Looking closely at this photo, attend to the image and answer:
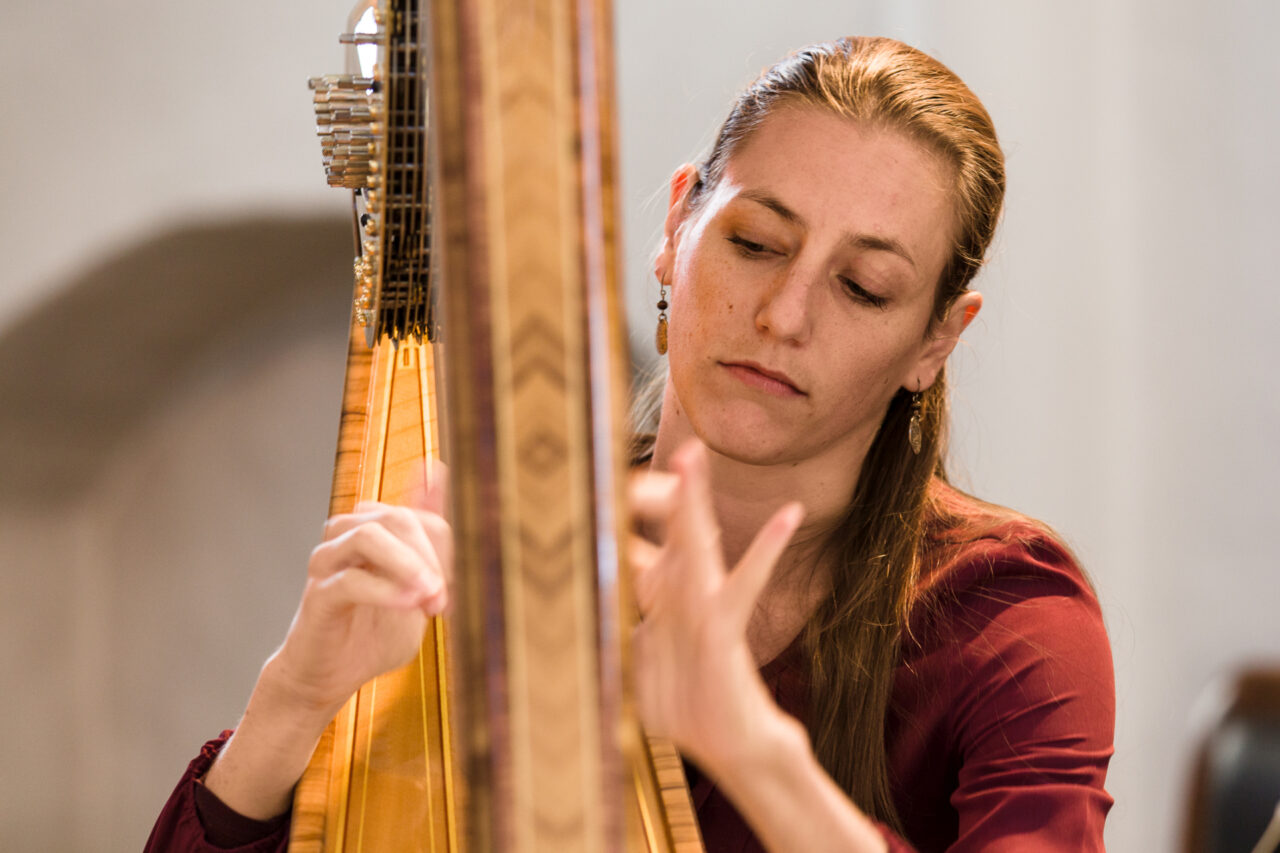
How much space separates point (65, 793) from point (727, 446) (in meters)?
1.50

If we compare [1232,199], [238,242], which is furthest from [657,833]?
[1232,199]

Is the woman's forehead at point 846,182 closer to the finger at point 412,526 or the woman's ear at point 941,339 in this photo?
the woman's ear at point 941,339

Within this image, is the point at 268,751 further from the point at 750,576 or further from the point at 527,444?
the point at 527,444

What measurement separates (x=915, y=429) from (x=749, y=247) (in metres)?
0.24

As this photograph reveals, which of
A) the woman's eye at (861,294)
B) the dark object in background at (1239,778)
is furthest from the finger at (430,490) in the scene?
the dark object in background at (1239,778)

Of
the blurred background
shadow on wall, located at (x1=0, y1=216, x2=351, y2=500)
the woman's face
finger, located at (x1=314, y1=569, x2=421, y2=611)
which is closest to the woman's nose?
the woman's face

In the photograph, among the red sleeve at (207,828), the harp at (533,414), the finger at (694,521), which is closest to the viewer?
the harp at (533,414)

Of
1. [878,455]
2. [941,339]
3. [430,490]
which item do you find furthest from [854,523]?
[430,490]

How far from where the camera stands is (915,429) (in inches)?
42.8

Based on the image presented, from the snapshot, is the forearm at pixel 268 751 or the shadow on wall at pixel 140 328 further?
the shadow on wall at pixel 140 328

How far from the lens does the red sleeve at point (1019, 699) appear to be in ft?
2.70

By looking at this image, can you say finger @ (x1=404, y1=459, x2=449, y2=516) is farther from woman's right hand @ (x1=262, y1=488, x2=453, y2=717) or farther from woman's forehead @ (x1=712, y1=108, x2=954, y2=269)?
woman's forehead @ (x1=712, y1=108, x2=954, y2=269)

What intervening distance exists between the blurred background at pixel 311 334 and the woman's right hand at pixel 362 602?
49.5 inches

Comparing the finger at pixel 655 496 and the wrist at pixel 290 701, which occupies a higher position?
the finger at pixel 655 496
